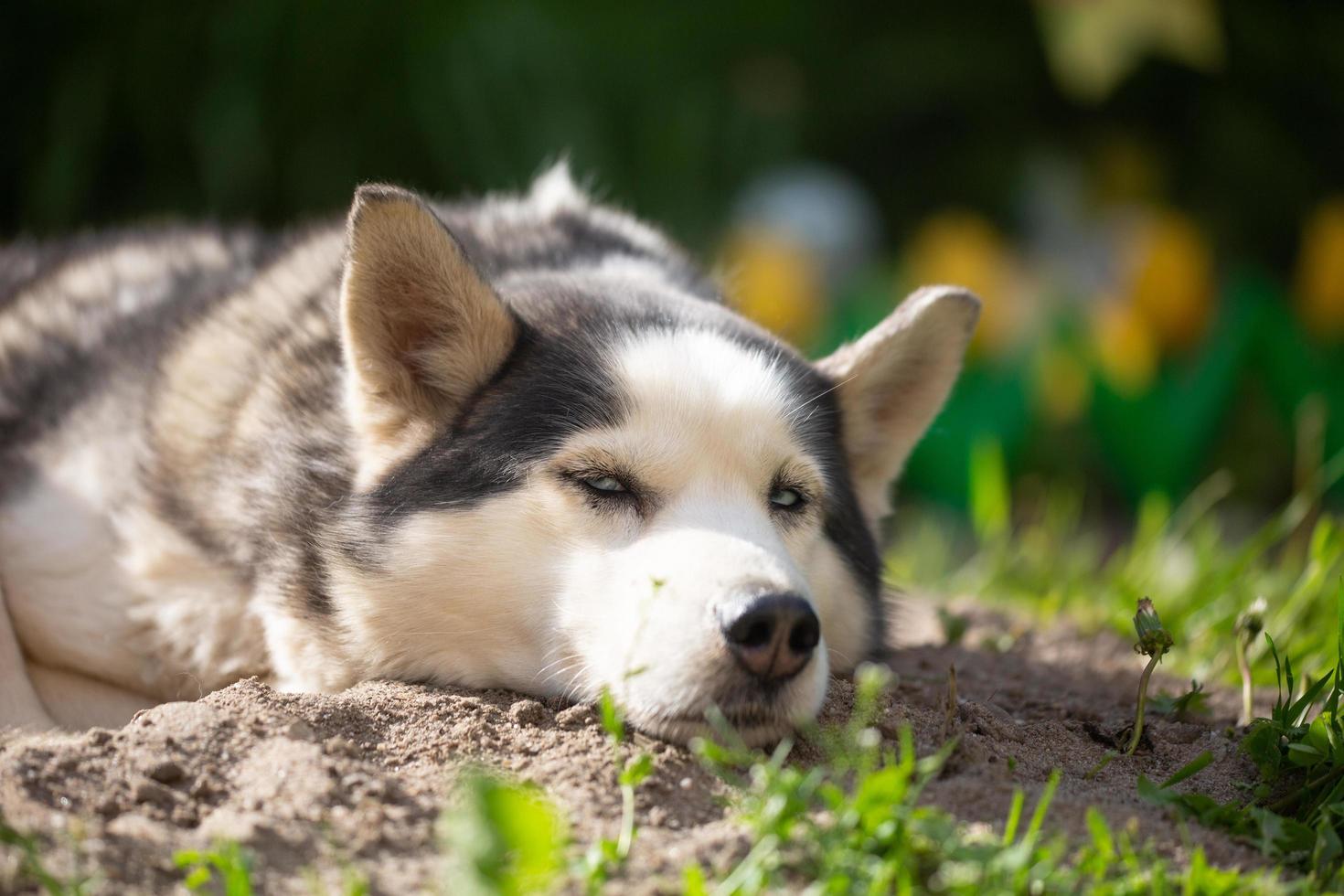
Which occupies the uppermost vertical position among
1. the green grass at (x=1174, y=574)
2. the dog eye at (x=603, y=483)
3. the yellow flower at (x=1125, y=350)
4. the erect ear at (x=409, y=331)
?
the erect ear at (x=409, y=331)

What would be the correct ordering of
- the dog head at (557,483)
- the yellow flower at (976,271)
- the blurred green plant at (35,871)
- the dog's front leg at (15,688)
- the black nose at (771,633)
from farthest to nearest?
the yellow flower at (976,271) → the dog's front leg at (15,688) → the dog head at (557,483) → the black nose at (771,633) → the blurred green plant at (35,871)

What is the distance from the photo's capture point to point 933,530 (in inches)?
211

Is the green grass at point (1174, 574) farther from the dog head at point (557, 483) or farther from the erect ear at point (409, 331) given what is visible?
the erect ear at point (409, 331)

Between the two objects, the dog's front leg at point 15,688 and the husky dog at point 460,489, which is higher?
the husky dog at point 460,489

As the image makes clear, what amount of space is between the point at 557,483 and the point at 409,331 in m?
0.49

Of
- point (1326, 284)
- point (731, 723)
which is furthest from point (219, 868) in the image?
point (1326, 284)

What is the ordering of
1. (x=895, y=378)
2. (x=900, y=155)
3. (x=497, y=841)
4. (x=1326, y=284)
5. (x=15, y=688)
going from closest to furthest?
1. (x=497, y=841)
2. (x=15, y=688)
3. (x=895, y=378)
4. (x=1326, y=284)
5. (x=900, y=155)

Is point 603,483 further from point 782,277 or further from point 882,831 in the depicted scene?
point 782,277

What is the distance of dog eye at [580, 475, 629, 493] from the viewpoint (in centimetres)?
254

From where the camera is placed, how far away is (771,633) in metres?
2.21

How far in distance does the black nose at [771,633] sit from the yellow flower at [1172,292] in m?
4.73

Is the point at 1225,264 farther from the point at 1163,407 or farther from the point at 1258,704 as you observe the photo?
the point at 1258,704

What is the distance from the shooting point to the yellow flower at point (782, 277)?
682 centimetres

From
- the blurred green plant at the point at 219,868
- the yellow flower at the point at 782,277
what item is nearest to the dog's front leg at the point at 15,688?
the blurred green plant at the point at 219,868
